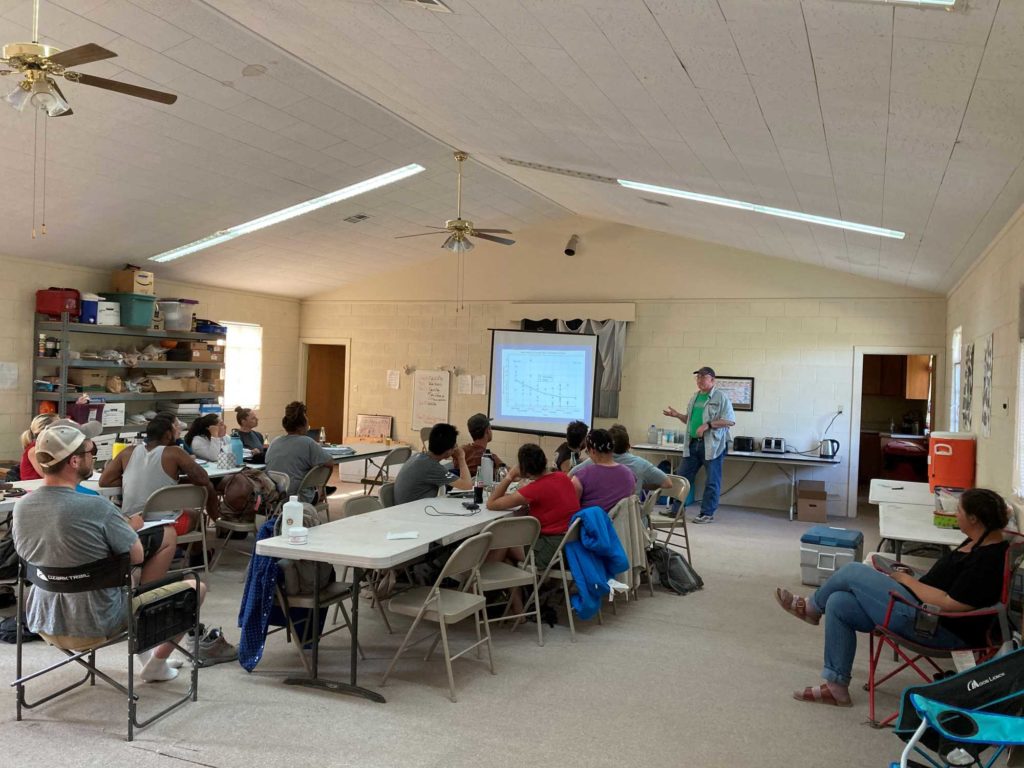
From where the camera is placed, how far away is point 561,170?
645 centimetres

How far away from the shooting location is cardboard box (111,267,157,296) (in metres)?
7.98

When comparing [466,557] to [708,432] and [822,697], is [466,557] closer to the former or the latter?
[822,697]

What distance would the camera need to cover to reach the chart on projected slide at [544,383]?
9.35 metres

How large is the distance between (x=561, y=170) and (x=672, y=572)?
3.37 m

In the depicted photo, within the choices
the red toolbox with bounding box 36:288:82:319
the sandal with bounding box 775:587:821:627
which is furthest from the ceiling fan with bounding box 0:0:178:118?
the red toolbox with bounding box 36:288:82:319

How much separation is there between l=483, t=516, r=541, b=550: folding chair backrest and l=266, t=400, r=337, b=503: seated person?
2.40 m

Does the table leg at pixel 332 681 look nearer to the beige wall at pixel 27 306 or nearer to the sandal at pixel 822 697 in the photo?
the sandal at pixel 822 697

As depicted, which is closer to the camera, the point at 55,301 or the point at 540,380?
the point at 55,301

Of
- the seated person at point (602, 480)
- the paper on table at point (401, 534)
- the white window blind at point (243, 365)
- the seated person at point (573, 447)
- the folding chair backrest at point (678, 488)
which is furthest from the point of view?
the white window blind at point (243, 365)

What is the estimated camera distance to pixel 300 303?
1134 cm

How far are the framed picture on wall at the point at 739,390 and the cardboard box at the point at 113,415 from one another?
21.5ft

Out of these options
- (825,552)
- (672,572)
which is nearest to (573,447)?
(672,572)

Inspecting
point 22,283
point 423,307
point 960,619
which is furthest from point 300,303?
point 960,619

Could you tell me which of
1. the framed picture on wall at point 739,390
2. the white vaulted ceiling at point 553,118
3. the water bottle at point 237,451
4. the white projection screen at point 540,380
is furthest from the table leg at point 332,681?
the framed picture on wall at point 739,390
